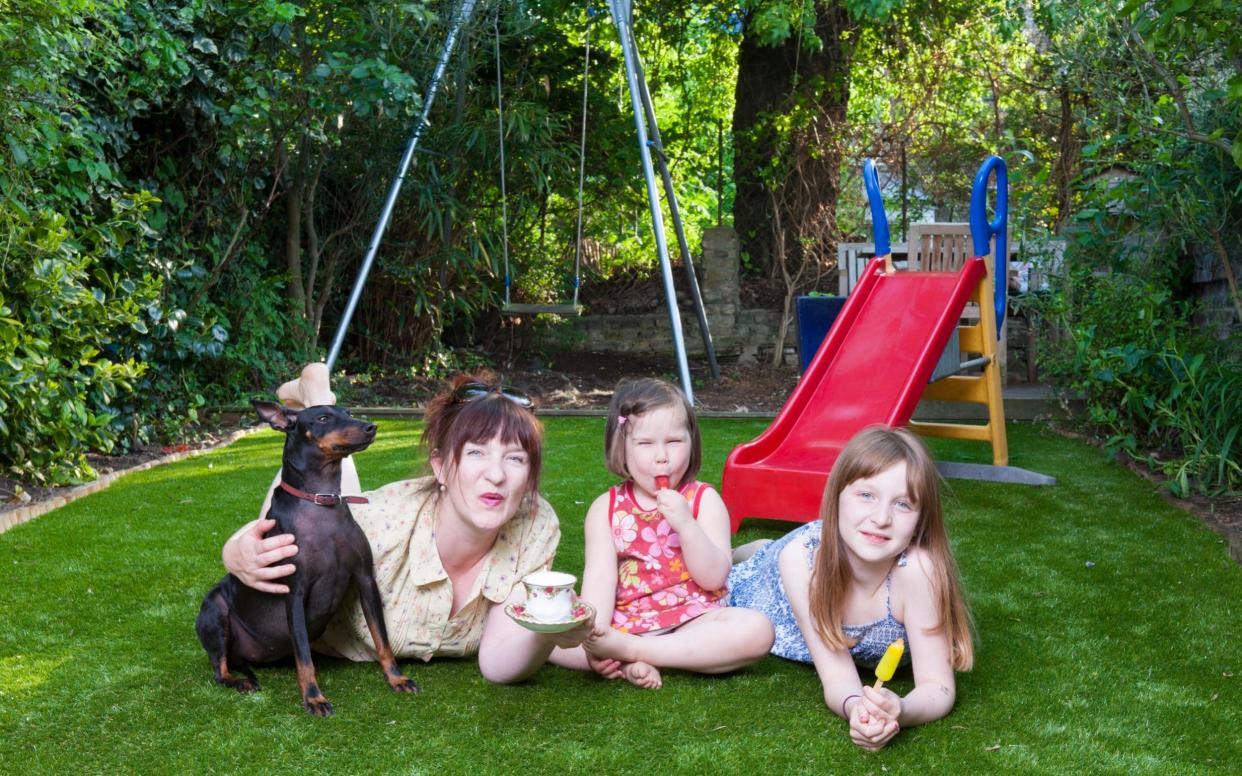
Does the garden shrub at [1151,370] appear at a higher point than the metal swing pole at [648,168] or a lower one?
lower

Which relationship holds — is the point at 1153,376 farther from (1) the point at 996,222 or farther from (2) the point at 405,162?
(2) the point at 405,162

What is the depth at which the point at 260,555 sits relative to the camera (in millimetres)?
2328

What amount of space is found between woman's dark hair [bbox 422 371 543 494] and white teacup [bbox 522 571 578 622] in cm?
42

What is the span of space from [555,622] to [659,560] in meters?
0.59

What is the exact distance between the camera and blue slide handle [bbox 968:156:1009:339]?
489 centimetres

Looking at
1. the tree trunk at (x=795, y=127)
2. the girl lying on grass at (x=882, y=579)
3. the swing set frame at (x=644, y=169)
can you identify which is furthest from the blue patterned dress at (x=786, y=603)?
the tree trunk at (x=795, y=127)

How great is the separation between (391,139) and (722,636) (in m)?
6.08

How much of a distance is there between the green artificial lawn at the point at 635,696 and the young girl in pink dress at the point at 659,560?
0.07 meters

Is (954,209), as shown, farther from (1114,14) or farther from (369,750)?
(369,750)

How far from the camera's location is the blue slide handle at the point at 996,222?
4895mm

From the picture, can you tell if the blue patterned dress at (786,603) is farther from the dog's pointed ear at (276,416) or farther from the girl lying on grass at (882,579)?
the dog's pointed ear at (276,416)

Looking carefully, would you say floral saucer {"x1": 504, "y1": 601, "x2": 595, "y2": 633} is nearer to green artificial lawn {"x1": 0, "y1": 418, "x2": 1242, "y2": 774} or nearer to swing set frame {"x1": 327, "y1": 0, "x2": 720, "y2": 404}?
green artificial lawn {"x1": 0, "y1": 418, "x2": 1242, "y2": 774}

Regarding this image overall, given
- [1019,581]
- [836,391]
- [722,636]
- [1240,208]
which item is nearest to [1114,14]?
[1240,208]

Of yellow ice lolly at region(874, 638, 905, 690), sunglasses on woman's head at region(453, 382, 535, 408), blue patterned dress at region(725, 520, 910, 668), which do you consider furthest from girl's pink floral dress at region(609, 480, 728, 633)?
yellow ice lolly at region(874, 638, 905, 690)
